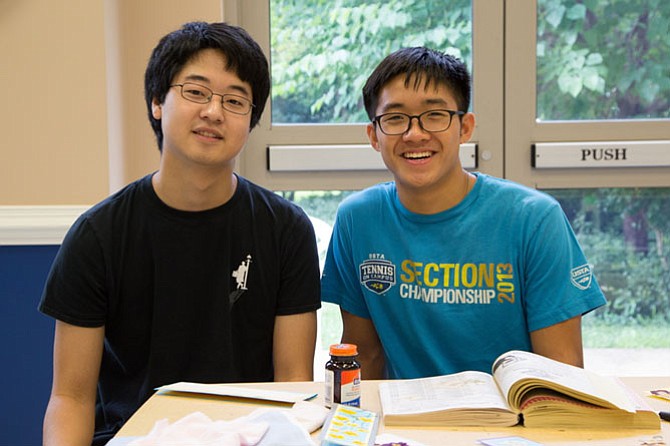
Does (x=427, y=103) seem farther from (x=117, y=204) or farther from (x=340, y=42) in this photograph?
(x=340, y=42)

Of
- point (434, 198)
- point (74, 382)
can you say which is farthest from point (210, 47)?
point (74, 382)

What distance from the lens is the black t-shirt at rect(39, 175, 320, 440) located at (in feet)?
5.53

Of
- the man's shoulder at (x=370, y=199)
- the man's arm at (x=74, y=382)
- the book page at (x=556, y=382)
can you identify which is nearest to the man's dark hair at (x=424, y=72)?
the man's shoulder at (x=370, y=199)

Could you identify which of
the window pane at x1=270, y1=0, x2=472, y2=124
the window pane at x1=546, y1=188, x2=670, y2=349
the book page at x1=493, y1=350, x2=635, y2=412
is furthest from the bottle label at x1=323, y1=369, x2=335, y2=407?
the window pane at x1=546, y1=188, x2=670, y2=349

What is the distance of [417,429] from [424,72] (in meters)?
0.98

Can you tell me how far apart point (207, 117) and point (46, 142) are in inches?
41.8

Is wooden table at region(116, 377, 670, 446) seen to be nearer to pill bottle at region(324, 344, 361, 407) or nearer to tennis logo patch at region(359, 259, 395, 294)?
pill bottle at region(324, 344, 361, 407)

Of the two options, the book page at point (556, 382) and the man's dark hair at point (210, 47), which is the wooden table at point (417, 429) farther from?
the man's dark hair at point (210, 47)

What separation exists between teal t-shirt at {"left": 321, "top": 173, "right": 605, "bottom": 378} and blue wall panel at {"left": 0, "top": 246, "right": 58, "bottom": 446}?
1.25m

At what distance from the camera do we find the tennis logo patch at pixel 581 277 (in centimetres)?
176

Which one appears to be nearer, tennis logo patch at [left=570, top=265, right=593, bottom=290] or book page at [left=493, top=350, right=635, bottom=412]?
book page at [left=493, top=350, right=635, bottom=412]

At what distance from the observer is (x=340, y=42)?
3.02 metres

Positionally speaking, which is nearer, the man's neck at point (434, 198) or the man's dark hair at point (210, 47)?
the man's dark hair at point (210, 47)

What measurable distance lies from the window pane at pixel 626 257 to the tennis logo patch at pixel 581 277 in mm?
1307
